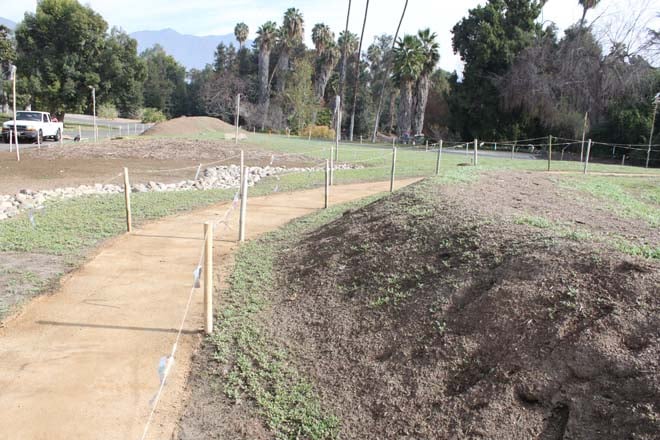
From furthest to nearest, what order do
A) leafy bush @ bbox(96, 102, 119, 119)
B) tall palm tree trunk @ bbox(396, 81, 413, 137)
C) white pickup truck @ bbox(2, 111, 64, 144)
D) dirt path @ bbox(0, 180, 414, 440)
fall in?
leafy bush @ bbox(96, 102, 119, 119) < tall palm tree trunk @ bbox(396, 81, 413, 137) < white pickup truck @ bbox(2, 111, 64, 144) < dirt path @ bbox(0, 180, 414, 440)

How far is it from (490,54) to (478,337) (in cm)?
4593

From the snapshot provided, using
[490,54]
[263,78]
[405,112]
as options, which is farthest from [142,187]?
[263,78]

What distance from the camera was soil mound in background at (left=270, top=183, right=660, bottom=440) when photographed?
148 inches

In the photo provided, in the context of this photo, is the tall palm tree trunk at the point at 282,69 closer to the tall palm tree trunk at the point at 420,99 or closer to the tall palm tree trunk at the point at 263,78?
the tall palm tree trunk at the point at 263,78

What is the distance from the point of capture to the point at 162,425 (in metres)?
4.36

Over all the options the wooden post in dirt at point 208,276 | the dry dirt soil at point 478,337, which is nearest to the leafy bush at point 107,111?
the wooden post in dirt at point 208,276

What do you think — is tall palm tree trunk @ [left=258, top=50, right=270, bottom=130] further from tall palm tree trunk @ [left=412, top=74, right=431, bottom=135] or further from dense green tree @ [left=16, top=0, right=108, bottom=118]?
tall palm tree trunk @ [left=412, top=74, right=431, bottom=135]

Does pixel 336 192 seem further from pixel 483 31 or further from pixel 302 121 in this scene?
pixel 302 121

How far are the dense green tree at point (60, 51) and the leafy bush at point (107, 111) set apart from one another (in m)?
10.1

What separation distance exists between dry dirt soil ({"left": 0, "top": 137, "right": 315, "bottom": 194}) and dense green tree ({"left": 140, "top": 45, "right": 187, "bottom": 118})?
49041mm

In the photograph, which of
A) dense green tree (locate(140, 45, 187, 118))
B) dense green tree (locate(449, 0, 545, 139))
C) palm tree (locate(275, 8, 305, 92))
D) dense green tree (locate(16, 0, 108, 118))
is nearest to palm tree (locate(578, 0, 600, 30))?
dense green tree (locate(449, 0, 545, 139))

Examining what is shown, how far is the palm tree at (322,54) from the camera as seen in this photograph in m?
65.0

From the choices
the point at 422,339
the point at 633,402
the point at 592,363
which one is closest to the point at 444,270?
the point at 422,339

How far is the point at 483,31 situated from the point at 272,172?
32.3 meters
